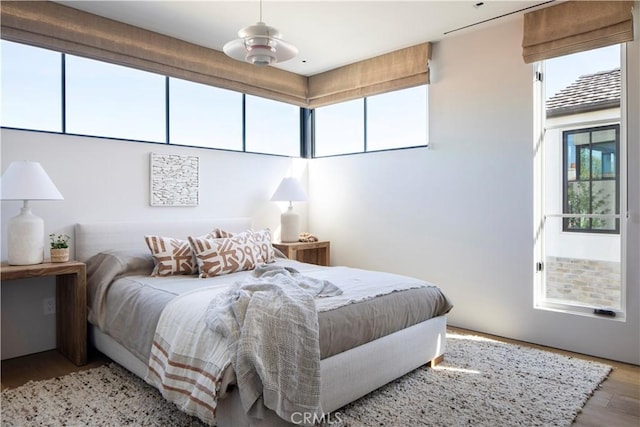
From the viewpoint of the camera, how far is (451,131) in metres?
3.79

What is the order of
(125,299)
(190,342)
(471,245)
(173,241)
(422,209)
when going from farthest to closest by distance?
1. (422,209)
2. (471,245)
3. (173,241)
4. (125,299)
5. (190,342)

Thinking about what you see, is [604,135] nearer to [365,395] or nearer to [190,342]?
[365,395]

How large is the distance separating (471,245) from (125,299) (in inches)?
114

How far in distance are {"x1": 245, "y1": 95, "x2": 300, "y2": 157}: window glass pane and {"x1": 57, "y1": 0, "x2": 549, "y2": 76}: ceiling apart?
0.84m

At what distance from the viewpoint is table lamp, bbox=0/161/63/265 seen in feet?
8.53

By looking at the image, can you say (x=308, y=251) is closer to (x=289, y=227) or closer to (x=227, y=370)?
(x=289, y=227)

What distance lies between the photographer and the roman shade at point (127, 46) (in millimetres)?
2889

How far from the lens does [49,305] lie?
311 cm

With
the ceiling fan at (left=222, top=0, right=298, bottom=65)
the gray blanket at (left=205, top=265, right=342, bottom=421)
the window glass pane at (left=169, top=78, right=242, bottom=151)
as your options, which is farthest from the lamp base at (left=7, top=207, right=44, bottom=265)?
the ceiling fan at (left=222, top=0, right=298, bottom=65)

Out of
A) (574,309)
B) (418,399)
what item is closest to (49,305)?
(418,399)

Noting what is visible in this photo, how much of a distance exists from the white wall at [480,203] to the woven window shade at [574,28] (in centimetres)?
14

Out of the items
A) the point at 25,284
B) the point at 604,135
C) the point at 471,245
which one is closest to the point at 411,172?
the point at 471,245

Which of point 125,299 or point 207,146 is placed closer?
point 125,299
